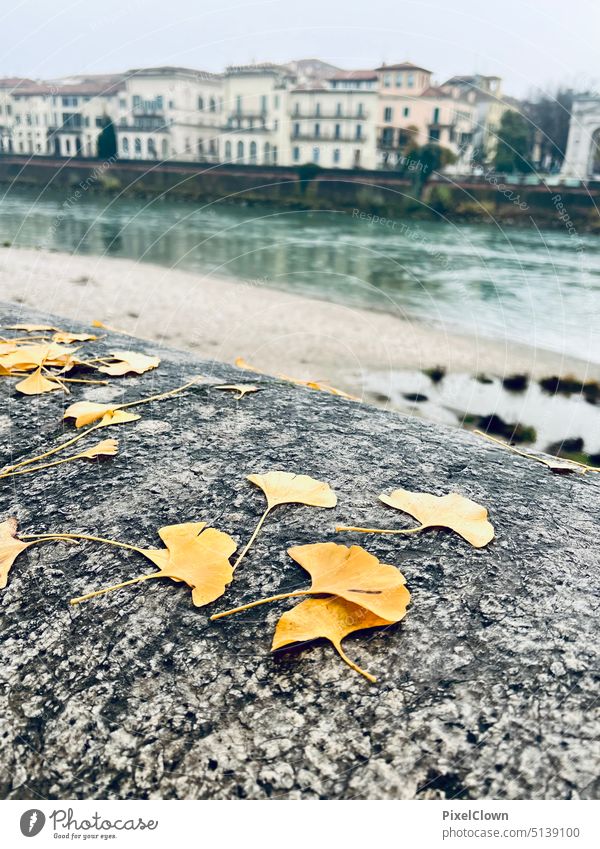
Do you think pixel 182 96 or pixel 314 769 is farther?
pixel 182 96

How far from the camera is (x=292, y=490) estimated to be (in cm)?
105

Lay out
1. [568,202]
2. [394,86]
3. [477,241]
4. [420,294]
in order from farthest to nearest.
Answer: [394,86] < [568,202] < [477,241] < [420,294]

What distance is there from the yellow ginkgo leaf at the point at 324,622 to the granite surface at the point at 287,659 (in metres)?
0.01

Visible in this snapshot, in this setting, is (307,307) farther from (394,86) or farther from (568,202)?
(394,86)

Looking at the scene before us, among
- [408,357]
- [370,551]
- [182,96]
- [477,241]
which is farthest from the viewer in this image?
[182,96]

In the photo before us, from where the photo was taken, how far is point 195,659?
0.73 meters

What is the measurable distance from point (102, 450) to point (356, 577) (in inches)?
23.2

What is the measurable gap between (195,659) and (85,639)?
14 cm

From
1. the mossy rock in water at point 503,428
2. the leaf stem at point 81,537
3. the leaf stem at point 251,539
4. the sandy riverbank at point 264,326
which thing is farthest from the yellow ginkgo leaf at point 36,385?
the sandy riverbank at point 264,326

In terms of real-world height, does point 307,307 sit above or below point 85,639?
below

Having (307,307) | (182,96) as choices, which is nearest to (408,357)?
(307,307)

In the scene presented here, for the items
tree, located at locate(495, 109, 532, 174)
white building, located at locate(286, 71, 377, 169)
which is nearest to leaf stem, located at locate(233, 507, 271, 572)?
white building, located at locate(286, 71, 377, 169)

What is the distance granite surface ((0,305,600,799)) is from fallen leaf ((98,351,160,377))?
21.9 inches

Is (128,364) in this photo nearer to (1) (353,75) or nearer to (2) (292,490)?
(2) (292,490)
